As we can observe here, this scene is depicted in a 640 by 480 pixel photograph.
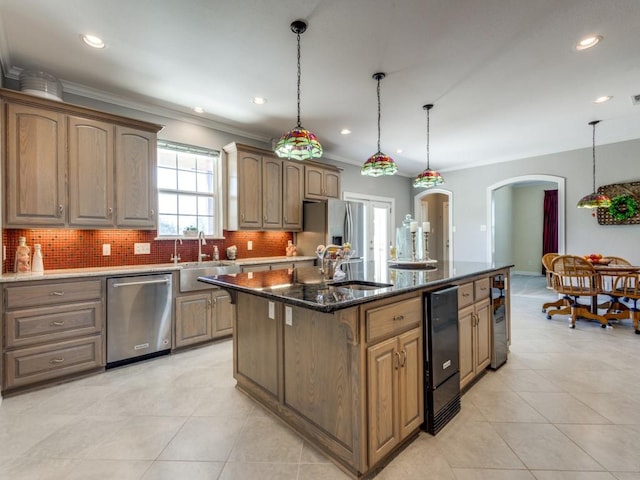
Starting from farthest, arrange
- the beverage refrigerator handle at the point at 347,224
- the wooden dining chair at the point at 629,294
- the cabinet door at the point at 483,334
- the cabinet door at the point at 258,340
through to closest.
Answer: the beverage refrigerator handle at the point at 347,224, the wooden dining chair at the point at 629,294, the cabinet door at the point at 483,334, the cabinet door at the point at 258,340

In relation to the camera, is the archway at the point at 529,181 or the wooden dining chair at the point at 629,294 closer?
the wooden dining chair at the point at 629,294

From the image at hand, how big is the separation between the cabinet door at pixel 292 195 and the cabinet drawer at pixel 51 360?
267cm

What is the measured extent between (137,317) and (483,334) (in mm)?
3185

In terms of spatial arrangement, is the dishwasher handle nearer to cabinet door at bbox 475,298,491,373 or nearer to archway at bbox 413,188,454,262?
cabinet door at bbox 475,298,491,373

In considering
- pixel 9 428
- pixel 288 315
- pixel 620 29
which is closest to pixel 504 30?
pixel 620 29

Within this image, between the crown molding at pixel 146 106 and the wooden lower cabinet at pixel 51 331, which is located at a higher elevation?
the crown molding at pixel 146 106

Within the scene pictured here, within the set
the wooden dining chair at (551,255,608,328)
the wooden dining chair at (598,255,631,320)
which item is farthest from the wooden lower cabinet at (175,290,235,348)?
the wooden dining chair at (598,255,631,320)

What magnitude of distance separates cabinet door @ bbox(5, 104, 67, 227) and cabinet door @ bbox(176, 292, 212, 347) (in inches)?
52.8

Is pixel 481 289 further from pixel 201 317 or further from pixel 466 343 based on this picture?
pixel 201 317

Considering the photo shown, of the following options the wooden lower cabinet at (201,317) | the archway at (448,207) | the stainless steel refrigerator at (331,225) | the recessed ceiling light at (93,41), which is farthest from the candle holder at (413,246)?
the archway at (448,207)

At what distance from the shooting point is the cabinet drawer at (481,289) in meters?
2.54

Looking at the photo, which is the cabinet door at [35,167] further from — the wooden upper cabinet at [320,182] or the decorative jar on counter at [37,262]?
the wooden upper cabinet at [320,182]

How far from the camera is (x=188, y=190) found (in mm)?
4051

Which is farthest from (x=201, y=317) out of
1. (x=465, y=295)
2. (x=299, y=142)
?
(x=465, y=295)
